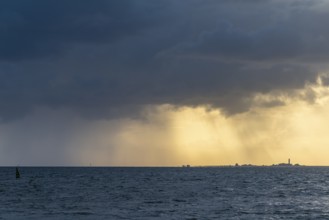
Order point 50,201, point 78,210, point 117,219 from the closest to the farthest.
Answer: point 117,219 → point 78,210 → point 50,201

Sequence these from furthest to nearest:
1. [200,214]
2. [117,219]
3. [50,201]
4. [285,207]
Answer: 1. [50,201]
2. [285,207]
3. [200,214]
4. [117,219]

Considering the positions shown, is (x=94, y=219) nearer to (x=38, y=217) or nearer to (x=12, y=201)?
(x=38, y=217)

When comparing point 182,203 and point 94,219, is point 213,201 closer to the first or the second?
point 182,203

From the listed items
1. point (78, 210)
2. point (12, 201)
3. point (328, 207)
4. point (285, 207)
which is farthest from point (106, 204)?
point (328, 207)

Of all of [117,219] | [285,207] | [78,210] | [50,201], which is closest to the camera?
[117,219]

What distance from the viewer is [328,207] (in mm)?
65312

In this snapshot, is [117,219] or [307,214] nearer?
[117,219]

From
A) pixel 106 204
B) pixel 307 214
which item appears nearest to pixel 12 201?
pixel 106 204

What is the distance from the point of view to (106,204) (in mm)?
67188

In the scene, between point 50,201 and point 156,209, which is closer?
point 156,209

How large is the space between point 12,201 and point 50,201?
5204 millimetres

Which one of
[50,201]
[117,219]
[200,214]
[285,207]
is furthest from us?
[50,201]

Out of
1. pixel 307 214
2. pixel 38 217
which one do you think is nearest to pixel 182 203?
pixel 307 214

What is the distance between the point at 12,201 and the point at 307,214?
127 ft
